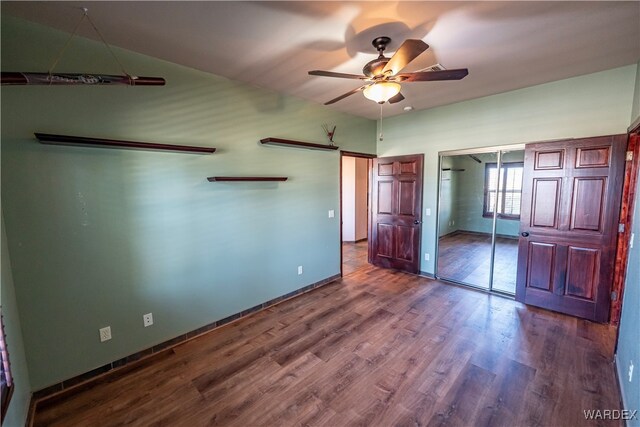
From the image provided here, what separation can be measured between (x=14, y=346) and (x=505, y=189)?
509cm

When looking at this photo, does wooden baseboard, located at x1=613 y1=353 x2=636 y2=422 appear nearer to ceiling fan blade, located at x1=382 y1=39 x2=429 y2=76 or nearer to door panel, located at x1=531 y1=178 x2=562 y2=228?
door panel, located at x1=531 y1=178 x2=562 y2=228

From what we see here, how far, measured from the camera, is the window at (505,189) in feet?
11.5

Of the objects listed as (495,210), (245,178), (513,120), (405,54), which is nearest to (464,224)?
(495,210)

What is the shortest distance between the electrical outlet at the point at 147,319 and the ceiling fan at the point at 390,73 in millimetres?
2553

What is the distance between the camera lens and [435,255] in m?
4.21

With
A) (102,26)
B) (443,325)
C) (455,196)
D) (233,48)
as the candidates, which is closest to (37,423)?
(102,26)

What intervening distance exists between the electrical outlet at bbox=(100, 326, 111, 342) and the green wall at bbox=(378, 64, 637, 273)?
13.6 ft

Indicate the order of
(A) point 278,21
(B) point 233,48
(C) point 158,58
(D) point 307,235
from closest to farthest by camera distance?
1. (A) point 278,21
2. (B) point 233,48
3. (C) point 158,58
4. (D) point 307,235

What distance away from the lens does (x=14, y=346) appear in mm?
1659

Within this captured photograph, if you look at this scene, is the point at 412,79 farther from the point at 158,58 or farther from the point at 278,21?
the point at 158,58

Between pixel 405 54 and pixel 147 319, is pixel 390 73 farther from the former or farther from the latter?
pixel 147 319

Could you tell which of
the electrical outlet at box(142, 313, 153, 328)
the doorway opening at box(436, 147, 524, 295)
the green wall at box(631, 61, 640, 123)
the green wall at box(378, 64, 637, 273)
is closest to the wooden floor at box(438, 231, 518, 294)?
the doorway opening at box(436, 147, 524, 295)

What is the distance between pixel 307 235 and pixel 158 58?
8.50ft

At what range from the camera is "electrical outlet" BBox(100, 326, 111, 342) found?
2.19m
